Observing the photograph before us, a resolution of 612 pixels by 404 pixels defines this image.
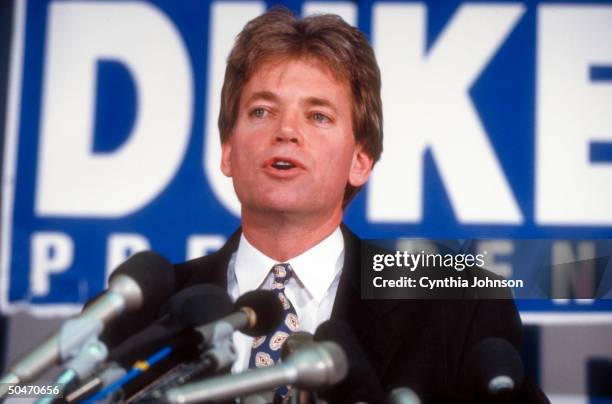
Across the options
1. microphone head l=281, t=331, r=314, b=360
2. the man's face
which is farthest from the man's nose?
microphone head l=281, t=331, r=314, b=360

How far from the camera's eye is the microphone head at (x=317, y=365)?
3.91ft

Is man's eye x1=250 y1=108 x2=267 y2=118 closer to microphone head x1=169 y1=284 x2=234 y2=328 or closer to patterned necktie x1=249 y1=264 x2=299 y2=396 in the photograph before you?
patterned necktie x1=249 y1=264 x2=299 y2=396

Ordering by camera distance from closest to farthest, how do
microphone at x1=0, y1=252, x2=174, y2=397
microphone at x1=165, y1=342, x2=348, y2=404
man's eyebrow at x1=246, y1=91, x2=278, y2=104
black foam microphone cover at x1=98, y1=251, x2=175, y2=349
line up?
microphone at x1=165, y1=342, x2=348, y2=404, microphone at x1=0, y1=252, x2=174, y2=397, black foam microphone cover at x1=98, y1=251, x2=175, y2=349, man's eyebrow at x1=246, y1=91, x2=278, y2=104

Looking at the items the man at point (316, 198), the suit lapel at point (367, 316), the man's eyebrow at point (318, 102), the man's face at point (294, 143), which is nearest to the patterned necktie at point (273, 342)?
the man at point (316, 198)

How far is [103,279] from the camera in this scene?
2201 mm

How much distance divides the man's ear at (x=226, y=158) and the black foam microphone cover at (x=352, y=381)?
79 centimetres

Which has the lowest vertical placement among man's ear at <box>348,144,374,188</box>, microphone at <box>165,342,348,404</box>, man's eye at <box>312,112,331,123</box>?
microphone at <box>165,342,348,404</box>

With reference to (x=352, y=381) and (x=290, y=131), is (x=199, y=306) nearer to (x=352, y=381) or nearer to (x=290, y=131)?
(x=352, y=381)

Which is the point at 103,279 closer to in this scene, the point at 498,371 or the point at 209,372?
the point at 209,372

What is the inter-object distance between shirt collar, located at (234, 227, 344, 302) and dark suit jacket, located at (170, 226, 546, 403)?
4 centimetres

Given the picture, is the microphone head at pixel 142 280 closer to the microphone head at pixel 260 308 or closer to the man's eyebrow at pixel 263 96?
the microphone head at pixel 260 308

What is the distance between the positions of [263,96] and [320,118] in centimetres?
17

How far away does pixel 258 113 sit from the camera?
211 cm

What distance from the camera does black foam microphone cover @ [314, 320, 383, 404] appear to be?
1469mm
